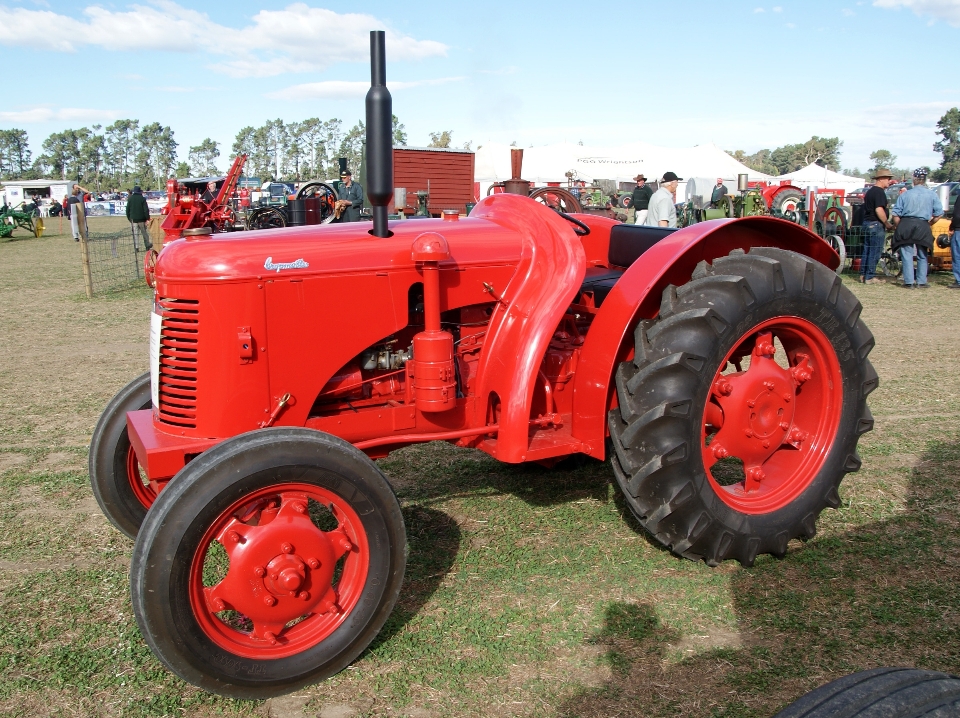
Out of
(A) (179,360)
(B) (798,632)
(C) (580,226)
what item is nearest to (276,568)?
(A) (179,360)

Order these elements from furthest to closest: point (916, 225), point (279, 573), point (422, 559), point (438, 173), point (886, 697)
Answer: point (438, 173), point (916, 225), point (422, 559), point (279, 573), point (886, 697)

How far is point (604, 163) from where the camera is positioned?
37281mm

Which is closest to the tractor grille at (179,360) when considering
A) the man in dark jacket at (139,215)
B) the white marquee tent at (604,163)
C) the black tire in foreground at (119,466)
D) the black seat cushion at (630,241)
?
the black tire in foreground at (119,466)

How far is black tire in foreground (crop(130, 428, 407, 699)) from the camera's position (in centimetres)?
227

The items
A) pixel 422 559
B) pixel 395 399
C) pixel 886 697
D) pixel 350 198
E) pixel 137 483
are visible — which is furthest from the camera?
pixel 350 198

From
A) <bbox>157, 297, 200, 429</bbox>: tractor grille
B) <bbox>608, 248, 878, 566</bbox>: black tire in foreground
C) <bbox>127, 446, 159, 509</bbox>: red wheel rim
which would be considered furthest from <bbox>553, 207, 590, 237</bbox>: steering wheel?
<bbox>127, 446, 159, 509</bbox>: red wheel rim

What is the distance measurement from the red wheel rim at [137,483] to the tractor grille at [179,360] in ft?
2.14

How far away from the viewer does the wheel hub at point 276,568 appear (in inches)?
95.4

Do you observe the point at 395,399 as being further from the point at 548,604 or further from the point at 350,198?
the point at 350,198

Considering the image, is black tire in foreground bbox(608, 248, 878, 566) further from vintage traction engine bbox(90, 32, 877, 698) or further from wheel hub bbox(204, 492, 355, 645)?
wheel hub bbox(204, 492, 355, 645)

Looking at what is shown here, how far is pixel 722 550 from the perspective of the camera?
9.95 feet

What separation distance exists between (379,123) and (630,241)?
1.79 metres

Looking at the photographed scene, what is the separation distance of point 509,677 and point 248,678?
0.82 m

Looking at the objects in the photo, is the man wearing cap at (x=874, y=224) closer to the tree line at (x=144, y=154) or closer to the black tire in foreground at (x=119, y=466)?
the black tire in foreground at (x=119, y=466)
